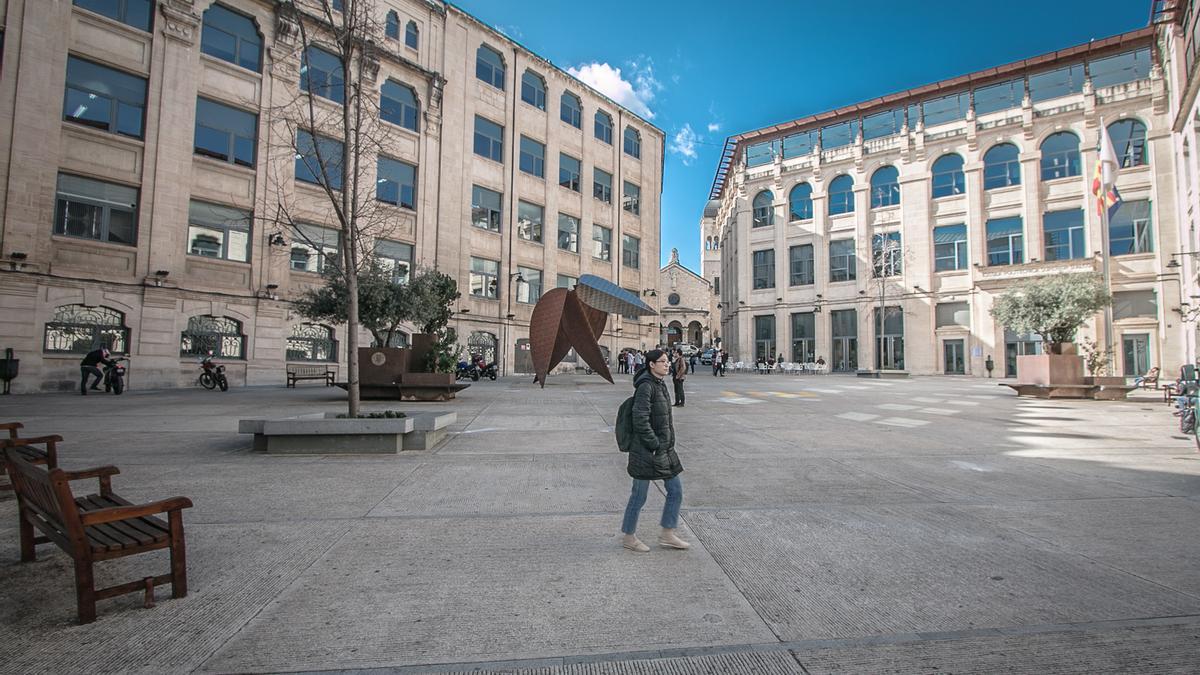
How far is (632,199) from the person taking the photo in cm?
3781

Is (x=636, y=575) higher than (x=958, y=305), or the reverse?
(x=958, y=305)

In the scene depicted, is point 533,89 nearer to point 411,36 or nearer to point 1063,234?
point 411,36

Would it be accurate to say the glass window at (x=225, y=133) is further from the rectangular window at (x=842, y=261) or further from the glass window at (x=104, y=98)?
the rectangular window at (x=842, y=261)

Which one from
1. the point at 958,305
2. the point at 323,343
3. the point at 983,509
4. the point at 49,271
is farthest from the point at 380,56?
the point at 958,305

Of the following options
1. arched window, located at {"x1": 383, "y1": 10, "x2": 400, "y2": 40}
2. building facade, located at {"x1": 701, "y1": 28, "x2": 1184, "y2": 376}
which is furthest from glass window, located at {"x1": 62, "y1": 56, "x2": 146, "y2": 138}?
building facade, located at {"x1": 701, "y1": 28, "x2": 1184, "y2": 376}

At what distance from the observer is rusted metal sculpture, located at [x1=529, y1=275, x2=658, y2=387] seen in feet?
38.4

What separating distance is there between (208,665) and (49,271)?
21692 mm

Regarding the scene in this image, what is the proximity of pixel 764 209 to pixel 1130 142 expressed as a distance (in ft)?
80.4

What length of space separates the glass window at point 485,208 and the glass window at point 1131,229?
125 feet

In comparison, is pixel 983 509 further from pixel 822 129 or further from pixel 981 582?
pixel 822 129

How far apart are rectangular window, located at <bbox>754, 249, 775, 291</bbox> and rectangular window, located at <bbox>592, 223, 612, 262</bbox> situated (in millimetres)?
20430

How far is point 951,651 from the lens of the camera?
2.59 m

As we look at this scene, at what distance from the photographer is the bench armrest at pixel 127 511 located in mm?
2740

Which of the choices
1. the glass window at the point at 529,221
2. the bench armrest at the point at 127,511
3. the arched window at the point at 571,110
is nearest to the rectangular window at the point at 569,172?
the arched window at the point at 571,110
